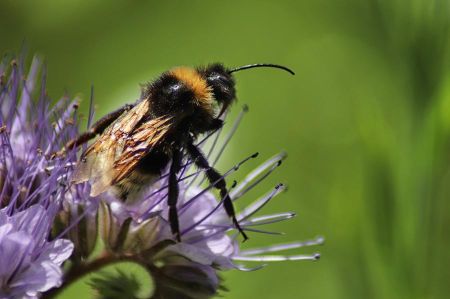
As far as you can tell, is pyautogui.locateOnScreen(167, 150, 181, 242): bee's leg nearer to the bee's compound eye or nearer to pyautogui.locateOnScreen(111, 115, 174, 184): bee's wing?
pyautogui.locateOnScreen(111, 115, 174, 184): bee's wing

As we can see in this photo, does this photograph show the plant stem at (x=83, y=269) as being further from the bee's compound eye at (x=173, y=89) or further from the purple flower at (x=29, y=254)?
the bee's compound eye at (x=173, y=89)

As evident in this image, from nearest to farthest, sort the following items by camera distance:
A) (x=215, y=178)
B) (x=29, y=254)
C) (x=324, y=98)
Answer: (x=29, y=254) → (x=215, y=178) → (x=324, y=98)

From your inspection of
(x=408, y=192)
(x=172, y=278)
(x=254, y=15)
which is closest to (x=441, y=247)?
(x=408, y=192)

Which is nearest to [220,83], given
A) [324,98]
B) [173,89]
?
[173,89]

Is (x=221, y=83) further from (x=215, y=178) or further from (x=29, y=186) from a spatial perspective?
(x=29, y=186)

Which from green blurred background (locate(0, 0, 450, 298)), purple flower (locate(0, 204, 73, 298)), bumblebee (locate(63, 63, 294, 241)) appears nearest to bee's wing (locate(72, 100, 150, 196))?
bumblebee (locate(63, 63, 294, 241))

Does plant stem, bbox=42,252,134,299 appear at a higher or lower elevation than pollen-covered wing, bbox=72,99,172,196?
lower

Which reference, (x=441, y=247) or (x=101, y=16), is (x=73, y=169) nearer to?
(x=441, y=247)
